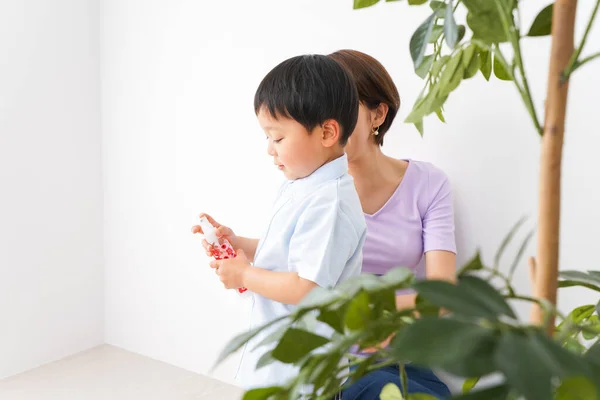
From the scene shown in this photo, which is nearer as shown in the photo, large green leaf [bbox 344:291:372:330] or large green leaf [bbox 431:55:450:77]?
large green leaf [bbox 344:291:372:330]

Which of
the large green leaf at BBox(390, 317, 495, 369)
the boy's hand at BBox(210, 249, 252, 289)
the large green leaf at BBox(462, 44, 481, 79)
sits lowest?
the boy's hand at BBox(210, 249, 252, 289)

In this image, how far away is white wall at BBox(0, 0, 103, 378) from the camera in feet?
6.86

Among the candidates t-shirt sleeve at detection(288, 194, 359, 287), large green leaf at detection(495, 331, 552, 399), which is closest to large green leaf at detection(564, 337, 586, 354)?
large green leaf at detection(495, 331, 552, 399)

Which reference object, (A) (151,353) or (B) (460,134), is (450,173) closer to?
(B) (460,134)

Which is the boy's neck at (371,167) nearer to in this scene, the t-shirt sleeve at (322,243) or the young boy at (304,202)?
the young boy at (304,202)

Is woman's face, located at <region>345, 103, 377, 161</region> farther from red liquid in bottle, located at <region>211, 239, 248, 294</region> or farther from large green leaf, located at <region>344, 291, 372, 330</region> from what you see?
large green leaf, located at <region>344, 291, 372, 330</region>

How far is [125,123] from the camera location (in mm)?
2316

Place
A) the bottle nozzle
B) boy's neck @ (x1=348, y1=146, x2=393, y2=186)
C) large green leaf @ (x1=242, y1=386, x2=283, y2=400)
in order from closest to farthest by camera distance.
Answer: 1. large green leaf @ (x1=242, y1=386, x2=283, y2=400)
2. the bottle nozzle
3. boy's neck @ (x1=348, y1=146, x2=393, y2=186)

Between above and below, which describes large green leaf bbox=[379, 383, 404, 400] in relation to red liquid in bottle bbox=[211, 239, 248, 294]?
below

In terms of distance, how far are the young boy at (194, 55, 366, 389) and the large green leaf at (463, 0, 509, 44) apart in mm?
630

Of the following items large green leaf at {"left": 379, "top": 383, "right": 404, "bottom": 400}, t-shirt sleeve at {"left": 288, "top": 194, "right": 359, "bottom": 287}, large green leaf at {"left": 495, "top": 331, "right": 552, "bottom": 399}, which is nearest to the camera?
large green leaf at {"left": 495, "top": 331, "right": 552, "bottom": 399}

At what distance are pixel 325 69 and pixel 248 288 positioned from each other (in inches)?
18.7

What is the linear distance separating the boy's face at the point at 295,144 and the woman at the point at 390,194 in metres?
0.23

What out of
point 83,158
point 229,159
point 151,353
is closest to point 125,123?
point 83,158
